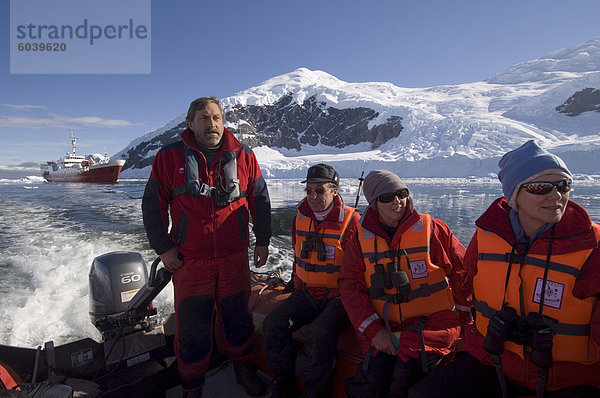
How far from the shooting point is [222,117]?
6.59ft

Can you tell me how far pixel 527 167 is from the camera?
4.02ft

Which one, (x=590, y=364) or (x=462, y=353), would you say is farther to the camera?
(x=462, y=353)

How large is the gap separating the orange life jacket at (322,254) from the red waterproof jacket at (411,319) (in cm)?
30

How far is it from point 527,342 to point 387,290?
63cm

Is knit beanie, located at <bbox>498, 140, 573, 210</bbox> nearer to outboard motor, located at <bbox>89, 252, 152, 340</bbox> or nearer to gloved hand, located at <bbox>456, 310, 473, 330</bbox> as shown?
gloved hand, located at <bbox>456, 310, 473, 330</bbox>

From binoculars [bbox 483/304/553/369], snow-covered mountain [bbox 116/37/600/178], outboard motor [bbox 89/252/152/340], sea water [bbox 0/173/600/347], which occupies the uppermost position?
snow-covered mountain [bbox 116/37/600/178]

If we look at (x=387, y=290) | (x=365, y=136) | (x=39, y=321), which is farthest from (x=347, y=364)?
(x=365, y=136)

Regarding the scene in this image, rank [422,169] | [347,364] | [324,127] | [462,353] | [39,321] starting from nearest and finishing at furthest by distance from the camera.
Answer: [462,353] < [347,364] < [39,321] < [422,169] < [324,127]

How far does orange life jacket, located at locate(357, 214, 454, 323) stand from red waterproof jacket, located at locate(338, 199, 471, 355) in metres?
0.04

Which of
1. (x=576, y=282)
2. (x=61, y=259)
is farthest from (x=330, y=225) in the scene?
(x=61, y=259)

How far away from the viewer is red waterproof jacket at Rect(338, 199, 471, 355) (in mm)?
1578

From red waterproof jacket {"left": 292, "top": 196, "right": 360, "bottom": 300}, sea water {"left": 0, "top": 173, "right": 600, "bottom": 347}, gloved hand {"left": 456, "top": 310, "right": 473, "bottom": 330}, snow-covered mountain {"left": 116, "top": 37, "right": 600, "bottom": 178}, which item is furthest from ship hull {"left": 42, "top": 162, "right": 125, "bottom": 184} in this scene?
gloved hand {"left": 456, "top": 310, "right": 473, "bottom": 330}

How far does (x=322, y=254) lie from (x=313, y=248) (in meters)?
0.08

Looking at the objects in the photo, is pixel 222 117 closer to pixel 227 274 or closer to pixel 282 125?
pixel 227 274
